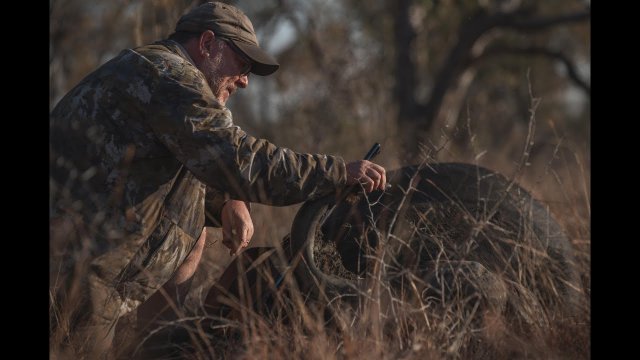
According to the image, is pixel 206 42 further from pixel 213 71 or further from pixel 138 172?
pixel 138 172

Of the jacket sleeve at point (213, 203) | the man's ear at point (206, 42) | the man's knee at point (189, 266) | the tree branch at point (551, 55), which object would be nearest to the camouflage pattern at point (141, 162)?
the man's ear at point (206, 42)

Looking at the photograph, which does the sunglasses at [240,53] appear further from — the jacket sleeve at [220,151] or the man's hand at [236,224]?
the man's hand at [236,224]

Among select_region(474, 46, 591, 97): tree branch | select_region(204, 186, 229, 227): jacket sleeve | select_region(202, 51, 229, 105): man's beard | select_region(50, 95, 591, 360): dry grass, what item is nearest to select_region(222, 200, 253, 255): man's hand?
select_region(204, 186, 229, 227): jacket sleeve

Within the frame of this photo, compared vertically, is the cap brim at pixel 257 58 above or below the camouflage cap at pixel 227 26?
below

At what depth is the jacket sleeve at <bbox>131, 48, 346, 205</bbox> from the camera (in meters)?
3.71

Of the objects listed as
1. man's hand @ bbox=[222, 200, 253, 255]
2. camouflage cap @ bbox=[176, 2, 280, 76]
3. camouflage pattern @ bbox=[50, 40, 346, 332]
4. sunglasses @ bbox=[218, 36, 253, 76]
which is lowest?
man's hand @ bbox=[222, 200, 253, 255]

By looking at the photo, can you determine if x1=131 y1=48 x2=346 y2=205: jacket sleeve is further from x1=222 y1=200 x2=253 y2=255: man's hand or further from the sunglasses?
x1=222 y1=200 x2=253 y2=255: man's hand

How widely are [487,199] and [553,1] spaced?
69.1 feet

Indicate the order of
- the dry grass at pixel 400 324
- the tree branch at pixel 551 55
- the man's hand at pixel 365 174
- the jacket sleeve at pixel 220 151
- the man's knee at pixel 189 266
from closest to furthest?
1. the dry grass at pixel 400 324
2. the jacket sleeve at pixel 220 151
3. the man's hand at pixel 365 174
4. the man's knee at pixel 189 266
5. the tree branch at pixel 551 55

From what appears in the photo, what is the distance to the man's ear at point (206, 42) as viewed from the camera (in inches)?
162

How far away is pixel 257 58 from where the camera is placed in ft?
13.6

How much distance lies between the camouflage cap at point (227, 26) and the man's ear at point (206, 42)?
0.09ft
